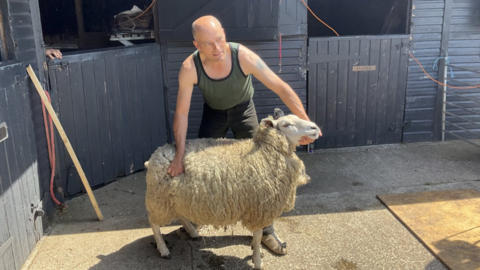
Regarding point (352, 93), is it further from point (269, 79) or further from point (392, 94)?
point (269, 79)

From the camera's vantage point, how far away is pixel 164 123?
20.2ft

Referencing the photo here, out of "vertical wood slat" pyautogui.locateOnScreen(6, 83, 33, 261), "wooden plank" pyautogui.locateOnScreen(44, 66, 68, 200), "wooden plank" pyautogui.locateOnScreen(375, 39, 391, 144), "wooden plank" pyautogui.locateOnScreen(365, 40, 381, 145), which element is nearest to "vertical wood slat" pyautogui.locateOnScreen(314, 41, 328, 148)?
"wooden plank" pyautogui.locateOnScreen(365, 40, 381, 145)

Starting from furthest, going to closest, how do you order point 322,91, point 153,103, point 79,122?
point 322,91, point 153,103, point 79,122

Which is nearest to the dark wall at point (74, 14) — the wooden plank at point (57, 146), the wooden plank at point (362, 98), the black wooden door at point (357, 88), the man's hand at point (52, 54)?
the man's hand at point (52, 54)

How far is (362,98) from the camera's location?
652 cm

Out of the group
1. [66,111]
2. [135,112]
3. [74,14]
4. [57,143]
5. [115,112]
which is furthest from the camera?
[74,14]

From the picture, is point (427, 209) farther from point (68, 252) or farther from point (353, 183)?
point (68, 252)

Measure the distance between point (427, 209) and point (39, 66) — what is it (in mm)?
4377

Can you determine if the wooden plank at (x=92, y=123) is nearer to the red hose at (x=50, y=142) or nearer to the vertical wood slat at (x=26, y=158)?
the red hose at (x=50, y=142)

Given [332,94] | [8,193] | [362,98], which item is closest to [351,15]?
[362,98]

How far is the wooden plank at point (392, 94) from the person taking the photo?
6.44 m

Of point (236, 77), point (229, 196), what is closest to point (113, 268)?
point (229, 196)

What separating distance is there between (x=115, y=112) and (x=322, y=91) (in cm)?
307

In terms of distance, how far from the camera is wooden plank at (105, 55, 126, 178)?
5.25 metres
